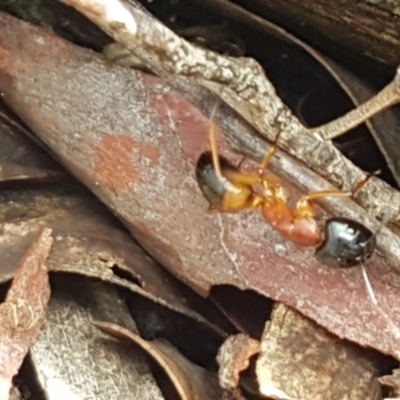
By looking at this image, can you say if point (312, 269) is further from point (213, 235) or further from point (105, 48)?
point (105, 48)

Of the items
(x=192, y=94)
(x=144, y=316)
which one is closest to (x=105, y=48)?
(x=192, y=94)

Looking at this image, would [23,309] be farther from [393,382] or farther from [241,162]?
[393,382]

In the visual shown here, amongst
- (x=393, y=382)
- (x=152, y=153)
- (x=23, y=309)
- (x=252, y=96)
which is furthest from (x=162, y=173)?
(x=393, y=382)

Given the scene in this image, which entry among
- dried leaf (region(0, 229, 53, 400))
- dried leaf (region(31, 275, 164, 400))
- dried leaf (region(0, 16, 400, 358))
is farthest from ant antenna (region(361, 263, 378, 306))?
dried leaf (region(0, 229, 53, 400))

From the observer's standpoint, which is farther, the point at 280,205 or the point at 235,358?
the point at 280,205

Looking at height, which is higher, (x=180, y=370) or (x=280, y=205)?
(x=280, y=205)

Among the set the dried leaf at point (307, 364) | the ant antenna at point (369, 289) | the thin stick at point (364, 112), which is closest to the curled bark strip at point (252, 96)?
the thin stick at point (364, 112)

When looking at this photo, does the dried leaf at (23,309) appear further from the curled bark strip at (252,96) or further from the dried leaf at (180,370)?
the curled bark strip at (252,96)
